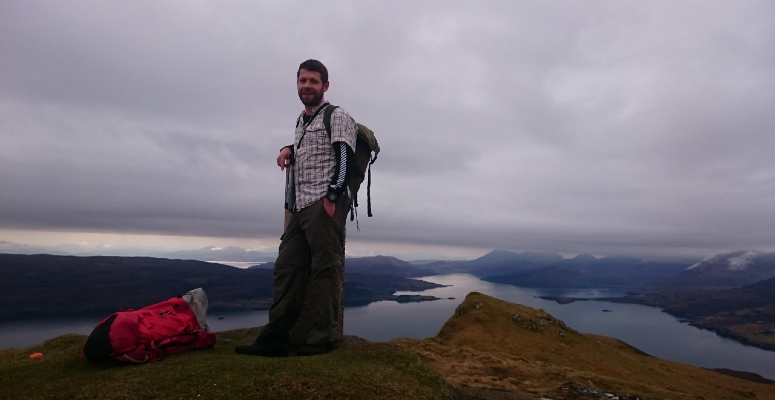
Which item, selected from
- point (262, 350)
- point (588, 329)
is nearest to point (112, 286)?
point (588, 329)

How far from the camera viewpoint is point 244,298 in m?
135

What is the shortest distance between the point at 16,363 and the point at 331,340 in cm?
430

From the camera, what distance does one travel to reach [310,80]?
19.8 feet

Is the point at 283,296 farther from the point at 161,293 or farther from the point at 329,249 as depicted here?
the point at 161,293

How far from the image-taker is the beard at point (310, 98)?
606 centimetres

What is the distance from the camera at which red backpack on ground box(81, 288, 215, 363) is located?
486 cm

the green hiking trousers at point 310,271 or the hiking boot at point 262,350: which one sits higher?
the green hiking trousers at point 310,271

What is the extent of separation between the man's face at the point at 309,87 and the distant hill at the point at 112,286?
118 metres

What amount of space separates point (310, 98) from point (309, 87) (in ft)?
0.56

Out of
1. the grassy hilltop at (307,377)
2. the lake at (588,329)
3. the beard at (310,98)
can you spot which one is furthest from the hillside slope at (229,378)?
the lake at (588,329)

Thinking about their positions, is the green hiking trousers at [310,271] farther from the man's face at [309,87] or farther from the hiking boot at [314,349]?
the man's face at [309,87]

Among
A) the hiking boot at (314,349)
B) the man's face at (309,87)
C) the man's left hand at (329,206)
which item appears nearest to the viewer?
the man's left hand at (329,206)

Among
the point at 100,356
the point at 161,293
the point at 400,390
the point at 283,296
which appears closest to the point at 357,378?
the point at 400,390

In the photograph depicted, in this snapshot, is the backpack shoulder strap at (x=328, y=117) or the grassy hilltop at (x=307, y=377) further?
the backpack shoulder strap at (x=328, y=117)
